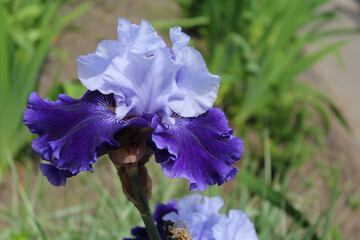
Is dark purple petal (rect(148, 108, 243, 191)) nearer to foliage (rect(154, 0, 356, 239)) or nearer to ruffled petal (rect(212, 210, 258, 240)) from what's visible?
ruffled petal (rect(212, 210, 258, 240))

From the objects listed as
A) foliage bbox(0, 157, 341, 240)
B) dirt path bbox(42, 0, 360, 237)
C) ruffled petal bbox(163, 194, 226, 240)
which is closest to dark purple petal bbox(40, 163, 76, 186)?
ruffled petal bbox(163, 194, 226, 240)

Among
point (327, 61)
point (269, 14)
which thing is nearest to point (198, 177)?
point (269, 14)

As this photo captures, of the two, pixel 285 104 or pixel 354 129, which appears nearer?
pixel 285 104

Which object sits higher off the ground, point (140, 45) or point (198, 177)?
point (140, 45)

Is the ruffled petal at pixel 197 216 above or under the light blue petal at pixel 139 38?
under

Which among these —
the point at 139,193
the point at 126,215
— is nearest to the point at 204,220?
the point at 139,193

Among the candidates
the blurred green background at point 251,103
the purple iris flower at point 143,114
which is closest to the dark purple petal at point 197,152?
the purple iris flower at point 143,114

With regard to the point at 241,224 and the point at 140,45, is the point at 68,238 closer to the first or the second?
the point at 241,224

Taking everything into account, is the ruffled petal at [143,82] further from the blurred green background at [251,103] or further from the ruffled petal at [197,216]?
the blurred green background at [251,103]
